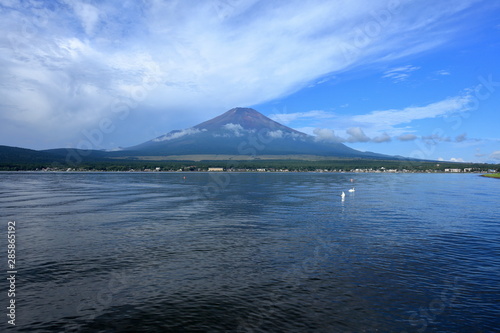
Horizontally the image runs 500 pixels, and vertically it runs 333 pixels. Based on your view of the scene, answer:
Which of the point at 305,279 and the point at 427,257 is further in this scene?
the point at 427,257

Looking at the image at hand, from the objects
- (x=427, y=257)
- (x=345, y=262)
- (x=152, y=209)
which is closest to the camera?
(x=345, y=262)

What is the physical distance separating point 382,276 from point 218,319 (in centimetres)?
975

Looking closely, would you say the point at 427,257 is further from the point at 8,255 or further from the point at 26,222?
the point at 26,222

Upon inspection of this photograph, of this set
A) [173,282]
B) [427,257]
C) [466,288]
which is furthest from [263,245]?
[466,288]

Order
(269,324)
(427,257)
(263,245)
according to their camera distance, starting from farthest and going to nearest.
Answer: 1. (263,245)
2. (427,257)
3. (269,324)

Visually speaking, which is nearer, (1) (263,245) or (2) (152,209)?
(1) (263,245)

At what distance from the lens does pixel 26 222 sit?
34188 millimetres

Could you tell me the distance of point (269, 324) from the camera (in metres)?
13.3

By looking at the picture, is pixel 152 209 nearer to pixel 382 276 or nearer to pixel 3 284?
pixel 3 284

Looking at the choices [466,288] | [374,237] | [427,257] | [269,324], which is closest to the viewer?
[269,324]

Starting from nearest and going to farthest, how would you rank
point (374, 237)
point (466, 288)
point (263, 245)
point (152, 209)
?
point (466, 288)
point (263, 245)
point (374, 237)
point (152, 209)

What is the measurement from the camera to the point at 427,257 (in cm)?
2225

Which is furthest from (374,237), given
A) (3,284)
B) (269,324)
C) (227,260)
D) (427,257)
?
(3,284)

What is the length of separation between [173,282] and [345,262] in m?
10.4
